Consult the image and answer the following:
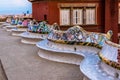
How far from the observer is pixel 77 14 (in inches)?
764

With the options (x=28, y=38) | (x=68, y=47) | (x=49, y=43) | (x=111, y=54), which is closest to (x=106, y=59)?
(x=111, y=54)

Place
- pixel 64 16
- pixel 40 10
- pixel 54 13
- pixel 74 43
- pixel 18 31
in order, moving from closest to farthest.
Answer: pixel 74 43 → pixel 54 13 → pixel 64 16 → pixel 40 10 → pixel 18 31

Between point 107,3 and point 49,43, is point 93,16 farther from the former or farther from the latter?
point 49,43

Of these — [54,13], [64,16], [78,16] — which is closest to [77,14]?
[78,16]

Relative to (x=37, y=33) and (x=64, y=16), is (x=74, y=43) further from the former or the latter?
(x=64, y=16)

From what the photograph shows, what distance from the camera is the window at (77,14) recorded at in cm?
1897

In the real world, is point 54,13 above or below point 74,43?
Answer: above

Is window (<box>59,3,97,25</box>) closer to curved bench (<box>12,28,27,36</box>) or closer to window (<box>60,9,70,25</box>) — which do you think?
window (<box>60,9,70,25</box>)

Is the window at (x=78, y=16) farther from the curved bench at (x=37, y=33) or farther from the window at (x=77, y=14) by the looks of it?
the curved bench at (x=37, y=33)

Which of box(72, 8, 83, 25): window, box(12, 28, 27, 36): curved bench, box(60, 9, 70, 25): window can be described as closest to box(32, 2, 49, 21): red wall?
box(60, 9, 70, 25): window

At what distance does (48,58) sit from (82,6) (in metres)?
8.35

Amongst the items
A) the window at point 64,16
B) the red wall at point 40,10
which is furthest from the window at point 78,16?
the red wall at point 40,10

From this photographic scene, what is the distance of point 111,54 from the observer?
691cm

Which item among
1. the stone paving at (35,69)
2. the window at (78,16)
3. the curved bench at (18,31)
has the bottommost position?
the stone paving at (35,69)
